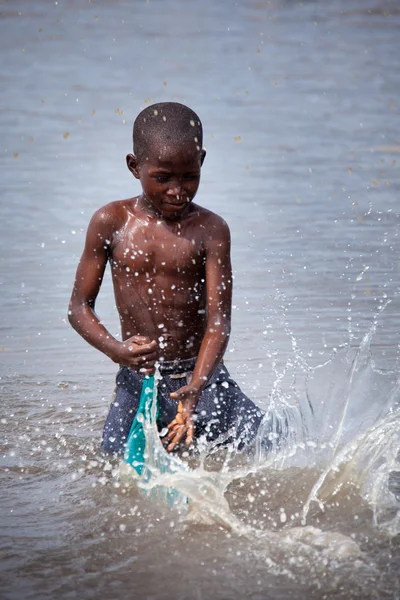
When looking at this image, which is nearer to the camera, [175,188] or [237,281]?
[175,188]

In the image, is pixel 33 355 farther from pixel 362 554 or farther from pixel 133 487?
pixel 362 554

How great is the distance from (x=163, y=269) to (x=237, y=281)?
2.65 metres

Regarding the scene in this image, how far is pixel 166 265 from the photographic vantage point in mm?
3693

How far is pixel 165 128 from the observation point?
3494 mm

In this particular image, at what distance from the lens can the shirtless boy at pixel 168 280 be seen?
138 inches

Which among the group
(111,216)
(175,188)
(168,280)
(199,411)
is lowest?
(199,411)

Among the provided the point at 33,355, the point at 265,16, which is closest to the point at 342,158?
the point at 33,355

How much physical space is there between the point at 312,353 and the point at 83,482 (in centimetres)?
176

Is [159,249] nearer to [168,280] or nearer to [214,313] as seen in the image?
[168,280]

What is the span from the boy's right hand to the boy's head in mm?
491

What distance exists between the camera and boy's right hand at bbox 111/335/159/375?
3.34m

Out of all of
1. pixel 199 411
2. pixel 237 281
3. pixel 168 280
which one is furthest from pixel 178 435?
pixel 237 281

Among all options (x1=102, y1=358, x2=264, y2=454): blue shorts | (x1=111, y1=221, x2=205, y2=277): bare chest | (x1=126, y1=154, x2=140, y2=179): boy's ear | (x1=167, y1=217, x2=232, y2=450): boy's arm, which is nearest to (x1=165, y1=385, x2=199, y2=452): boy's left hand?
(x1=167, y1=217, x2=232, y2=450): boy's arm

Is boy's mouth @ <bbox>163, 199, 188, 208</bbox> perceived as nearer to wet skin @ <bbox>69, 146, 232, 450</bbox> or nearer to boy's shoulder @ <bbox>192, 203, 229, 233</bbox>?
wet skin @ <bbox>69, 146, 232, 450</bbox>
